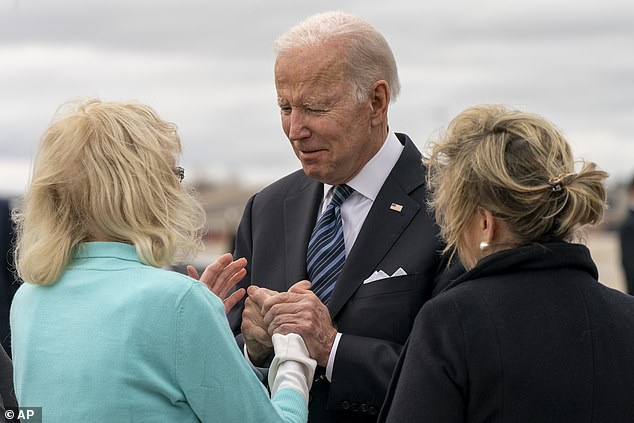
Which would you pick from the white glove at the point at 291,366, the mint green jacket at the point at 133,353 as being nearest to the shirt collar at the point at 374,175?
the white glove at the point at 291,366

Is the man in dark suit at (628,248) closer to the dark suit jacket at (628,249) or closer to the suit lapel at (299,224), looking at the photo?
the dark suit jacket at (628,249)

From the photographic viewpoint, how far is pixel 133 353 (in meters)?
2.77

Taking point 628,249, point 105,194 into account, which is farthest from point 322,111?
point 628,249

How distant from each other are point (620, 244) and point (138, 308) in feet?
27.5

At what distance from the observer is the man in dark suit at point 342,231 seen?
12.1 feet

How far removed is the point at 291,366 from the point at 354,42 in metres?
1.38

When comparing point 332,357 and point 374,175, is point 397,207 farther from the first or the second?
point 332,357

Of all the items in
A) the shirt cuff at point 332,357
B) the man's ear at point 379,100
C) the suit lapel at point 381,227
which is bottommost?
the shirt cuff at point 332,357

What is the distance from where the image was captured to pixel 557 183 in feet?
9.45

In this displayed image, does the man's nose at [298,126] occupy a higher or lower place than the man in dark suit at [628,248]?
higher

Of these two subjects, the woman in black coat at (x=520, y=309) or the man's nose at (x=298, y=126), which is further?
the man's nose at (x=298, y=126)

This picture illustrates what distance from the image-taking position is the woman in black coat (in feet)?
9.22

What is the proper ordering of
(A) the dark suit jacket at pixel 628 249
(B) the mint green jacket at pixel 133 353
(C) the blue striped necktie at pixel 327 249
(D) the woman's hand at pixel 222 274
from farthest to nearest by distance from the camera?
(A) the dark suit jacket at pixel 628 249 < (C) the blue striped necktie at pixel 327 249 < (D) the woman's hand at pixel 222 274 < (B) the mint green jacket at pixel 133 353

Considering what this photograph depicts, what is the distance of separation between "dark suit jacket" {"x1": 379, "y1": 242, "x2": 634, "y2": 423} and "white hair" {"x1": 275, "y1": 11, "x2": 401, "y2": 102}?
53.3 inches
